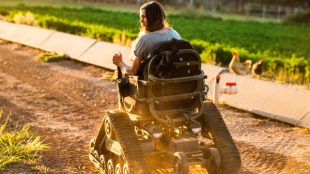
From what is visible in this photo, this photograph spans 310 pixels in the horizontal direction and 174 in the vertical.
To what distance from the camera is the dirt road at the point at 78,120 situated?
336 inches

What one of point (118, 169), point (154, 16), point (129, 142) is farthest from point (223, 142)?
point (154, 16)

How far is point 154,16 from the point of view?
7.09 meters

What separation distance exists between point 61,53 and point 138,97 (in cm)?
1135

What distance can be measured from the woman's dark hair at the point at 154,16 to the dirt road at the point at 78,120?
2.07 metres

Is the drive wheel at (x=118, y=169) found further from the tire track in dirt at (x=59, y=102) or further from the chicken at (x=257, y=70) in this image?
the chicken at (x=257, y=70)

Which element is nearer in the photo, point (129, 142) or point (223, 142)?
point (129, 142)

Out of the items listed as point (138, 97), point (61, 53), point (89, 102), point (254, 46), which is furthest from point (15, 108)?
point (254, 46)

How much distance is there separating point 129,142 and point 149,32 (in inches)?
48.6

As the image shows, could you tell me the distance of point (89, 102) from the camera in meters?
12.3

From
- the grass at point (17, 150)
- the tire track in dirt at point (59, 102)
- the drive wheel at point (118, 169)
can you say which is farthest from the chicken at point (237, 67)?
the drive wheel at point (118, 169)

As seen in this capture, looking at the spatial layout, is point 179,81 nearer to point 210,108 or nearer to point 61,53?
point 210,108

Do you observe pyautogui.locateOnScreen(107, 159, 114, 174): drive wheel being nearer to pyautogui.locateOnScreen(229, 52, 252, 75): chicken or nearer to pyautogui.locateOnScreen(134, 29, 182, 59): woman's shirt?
pyautogui.locateOnScreen(134, 29, 182, 59): woman's shirt

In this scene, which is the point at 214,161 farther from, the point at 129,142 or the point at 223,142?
the point at 129,142

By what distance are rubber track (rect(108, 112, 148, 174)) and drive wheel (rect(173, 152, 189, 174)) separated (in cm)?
34
